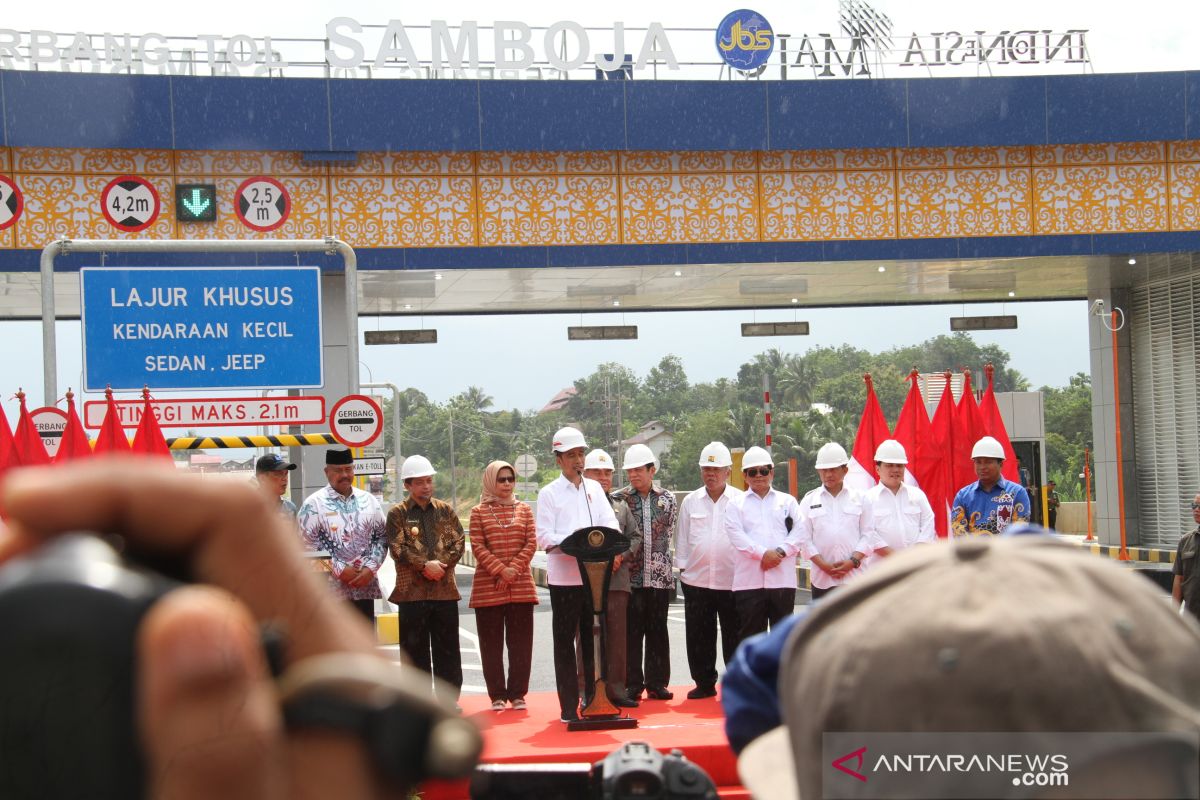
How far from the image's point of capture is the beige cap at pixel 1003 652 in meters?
0.87

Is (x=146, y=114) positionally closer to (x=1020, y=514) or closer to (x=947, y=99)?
(x=947, y=99)

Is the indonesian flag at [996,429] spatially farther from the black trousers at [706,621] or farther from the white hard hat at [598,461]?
the white hard hat at [598,461]

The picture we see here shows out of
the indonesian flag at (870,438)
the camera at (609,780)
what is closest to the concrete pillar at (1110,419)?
the indonesian flag at (870,438)

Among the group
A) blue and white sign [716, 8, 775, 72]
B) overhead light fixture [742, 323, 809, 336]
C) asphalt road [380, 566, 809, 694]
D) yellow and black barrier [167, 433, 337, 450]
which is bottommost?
asphalt road [380, 566, 809, 694]

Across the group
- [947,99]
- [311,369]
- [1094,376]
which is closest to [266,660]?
[311,369]

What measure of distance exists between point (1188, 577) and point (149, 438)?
6952mm

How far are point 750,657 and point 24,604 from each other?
65cm

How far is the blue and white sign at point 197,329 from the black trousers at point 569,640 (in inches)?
→ 133

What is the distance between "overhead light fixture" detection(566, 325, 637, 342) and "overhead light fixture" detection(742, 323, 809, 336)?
170cm

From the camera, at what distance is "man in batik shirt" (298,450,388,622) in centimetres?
778

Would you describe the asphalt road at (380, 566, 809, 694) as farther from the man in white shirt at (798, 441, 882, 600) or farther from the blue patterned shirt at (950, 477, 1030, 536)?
the blue patterned shirt at (950, 477, 1030, 536)

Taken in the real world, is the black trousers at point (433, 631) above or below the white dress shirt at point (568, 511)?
below

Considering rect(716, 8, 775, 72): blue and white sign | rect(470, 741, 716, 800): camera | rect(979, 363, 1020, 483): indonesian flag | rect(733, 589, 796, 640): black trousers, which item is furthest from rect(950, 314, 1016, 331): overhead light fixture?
rect(470, 741, 716, 800): camera

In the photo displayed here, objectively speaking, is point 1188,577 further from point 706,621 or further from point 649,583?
point 649,583
